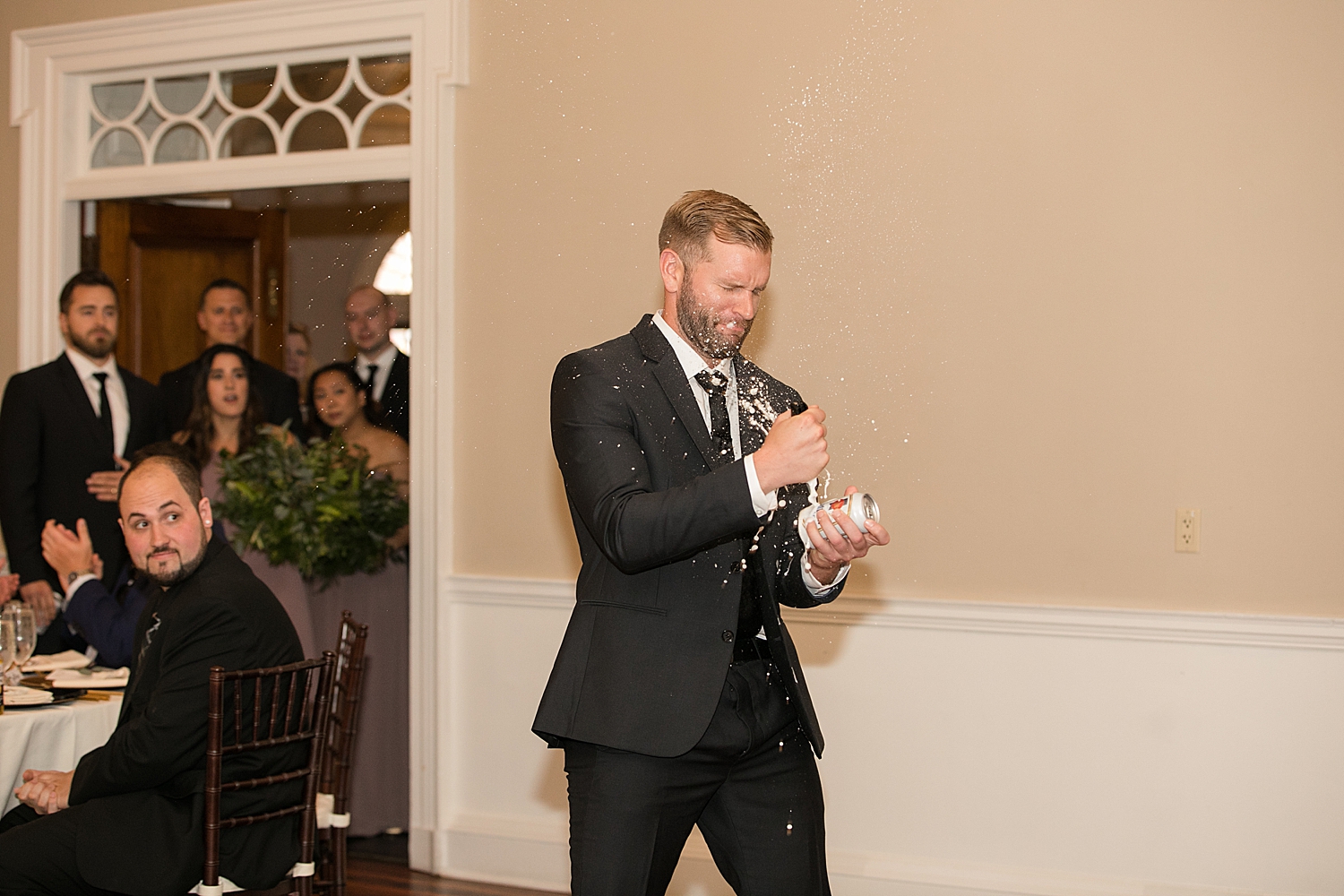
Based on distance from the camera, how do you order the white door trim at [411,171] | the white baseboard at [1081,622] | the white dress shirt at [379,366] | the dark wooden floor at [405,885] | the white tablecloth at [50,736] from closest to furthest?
the white tablecloth at [50,736] → the white baseboard at [1081,622] → the dark wooden floor at [405,885] → the white door trim at [411,171] → the white dress shirt at [379,366]

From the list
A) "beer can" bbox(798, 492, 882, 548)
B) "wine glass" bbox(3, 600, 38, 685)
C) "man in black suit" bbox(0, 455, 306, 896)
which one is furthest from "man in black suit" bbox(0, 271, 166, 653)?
"beer can" bbox(798, 492, 882, 548)

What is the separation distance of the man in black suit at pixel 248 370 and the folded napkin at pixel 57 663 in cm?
143

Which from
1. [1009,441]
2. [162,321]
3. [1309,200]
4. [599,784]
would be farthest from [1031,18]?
[162,321]

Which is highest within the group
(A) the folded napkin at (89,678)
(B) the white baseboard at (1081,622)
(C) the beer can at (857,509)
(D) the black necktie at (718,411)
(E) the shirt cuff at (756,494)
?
(D) the black necktie at (718,411)

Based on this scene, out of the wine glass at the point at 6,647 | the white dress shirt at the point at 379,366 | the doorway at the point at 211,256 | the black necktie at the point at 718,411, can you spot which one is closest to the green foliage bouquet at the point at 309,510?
the doorway at the point at 211,256

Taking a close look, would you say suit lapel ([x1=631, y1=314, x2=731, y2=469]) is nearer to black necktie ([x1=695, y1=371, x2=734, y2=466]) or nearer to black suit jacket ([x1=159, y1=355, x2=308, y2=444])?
black necktie ([x1=695, y1=371, x2=734, y2=466])

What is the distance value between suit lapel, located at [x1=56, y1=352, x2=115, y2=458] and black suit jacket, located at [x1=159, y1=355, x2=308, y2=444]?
1.32 feet

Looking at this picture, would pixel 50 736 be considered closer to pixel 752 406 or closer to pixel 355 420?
pixel 752 406

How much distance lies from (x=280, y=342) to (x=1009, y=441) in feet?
15.1

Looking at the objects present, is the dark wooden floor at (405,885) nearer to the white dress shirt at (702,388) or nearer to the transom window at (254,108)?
the white dress shirt at (702,388)

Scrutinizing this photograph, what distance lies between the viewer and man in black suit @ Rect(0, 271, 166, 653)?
15.5 feet

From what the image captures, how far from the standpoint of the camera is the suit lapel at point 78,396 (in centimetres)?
483

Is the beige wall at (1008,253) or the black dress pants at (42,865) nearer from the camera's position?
the black dress pants at (42,865)

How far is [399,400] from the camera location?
5.20m
